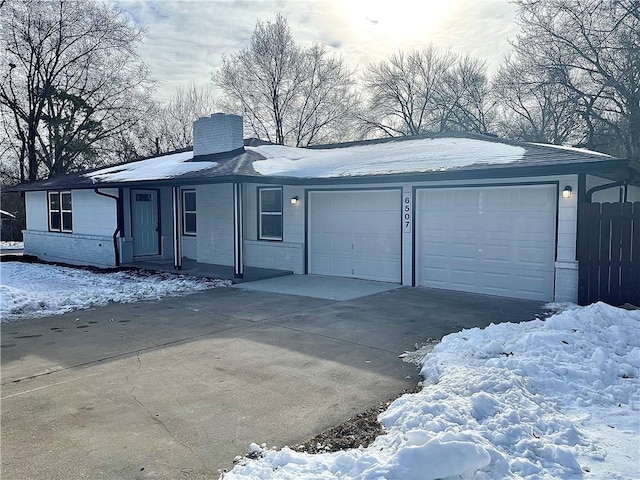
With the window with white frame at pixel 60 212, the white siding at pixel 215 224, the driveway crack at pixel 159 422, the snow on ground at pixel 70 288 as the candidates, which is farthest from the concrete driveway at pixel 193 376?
the window with white frame at pixel 60 212

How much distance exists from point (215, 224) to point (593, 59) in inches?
665

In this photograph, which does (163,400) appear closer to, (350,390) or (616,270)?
(350,390)

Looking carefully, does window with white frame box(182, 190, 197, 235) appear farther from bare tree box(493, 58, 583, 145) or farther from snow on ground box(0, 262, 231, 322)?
bare tree box(493, 58, 583, 145)

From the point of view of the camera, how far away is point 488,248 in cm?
967

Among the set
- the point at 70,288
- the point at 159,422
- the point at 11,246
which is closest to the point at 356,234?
the point at 70,288

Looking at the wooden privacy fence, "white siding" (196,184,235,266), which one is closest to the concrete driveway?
the wooden privacy fence

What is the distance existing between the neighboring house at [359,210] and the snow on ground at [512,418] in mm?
3624

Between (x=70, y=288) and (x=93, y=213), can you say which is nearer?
(x=70, y=288)

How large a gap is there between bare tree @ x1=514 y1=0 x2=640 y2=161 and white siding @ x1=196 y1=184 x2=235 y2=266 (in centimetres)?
1178

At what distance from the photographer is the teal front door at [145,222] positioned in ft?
49.9

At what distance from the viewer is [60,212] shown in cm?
1670

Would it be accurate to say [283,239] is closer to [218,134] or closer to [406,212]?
[406,212]

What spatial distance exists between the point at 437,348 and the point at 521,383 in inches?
57.2

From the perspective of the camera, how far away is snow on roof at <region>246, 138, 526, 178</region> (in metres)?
9.90
